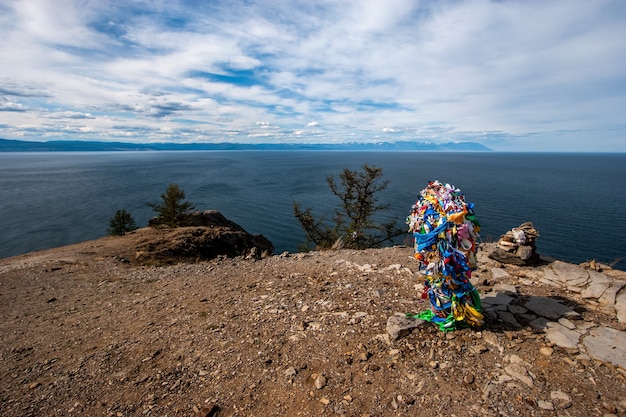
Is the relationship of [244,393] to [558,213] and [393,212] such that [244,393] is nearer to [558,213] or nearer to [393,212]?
[393,212]

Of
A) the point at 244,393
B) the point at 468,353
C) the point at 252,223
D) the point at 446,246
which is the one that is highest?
the point at 446,246

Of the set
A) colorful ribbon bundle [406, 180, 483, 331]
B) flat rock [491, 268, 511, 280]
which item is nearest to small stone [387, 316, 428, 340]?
colorful ribbon bundle [406, 180, 483, 331]

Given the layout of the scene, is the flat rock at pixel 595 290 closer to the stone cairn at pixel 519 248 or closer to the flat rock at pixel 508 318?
the stone cairn at pixel 519 248

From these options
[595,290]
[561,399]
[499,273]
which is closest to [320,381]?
[561,399]

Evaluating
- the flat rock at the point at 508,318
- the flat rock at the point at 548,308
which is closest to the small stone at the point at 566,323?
the flat rock at the point at 548,308

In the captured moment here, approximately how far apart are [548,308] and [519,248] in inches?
139

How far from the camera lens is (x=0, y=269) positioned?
17.0m

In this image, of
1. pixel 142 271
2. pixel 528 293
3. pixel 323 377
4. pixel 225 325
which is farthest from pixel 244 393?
pixel 142 271

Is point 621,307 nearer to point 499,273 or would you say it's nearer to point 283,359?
point 499,273

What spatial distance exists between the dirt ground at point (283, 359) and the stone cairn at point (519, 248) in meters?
1.11

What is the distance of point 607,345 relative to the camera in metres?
7.25

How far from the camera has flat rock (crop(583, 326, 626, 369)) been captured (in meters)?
6.83

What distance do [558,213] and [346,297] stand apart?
61463 mm

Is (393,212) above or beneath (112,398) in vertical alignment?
beneath
